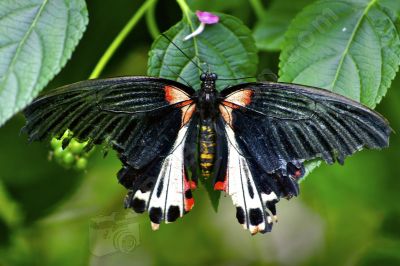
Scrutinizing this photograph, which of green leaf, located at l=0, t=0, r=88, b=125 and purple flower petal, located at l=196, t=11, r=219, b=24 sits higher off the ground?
purple flower petal, located at l=196, t=11, r=219, b=24

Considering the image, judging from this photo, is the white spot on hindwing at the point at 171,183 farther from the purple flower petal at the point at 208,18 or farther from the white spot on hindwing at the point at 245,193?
the purple flower petal at the point at 208,18

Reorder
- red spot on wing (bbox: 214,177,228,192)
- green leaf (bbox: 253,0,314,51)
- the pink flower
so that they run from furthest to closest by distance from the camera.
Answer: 1. green leaf (bbox: 253,0,314,51)
2. the pink flower
3. red spot on wing (bbox: 214,177,228,192)

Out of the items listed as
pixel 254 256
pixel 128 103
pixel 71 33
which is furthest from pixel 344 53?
pixel 254 256

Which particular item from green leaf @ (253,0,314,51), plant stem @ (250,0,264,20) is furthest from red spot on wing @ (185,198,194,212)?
plant stem @ (250,0,264,20)

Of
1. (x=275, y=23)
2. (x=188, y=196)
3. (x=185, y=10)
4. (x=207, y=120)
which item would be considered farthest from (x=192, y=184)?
(x=275, y=23)

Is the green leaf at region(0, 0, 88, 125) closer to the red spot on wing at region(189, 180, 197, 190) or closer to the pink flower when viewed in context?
the pink flower

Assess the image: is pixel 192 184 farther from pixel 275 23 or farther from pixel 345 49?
pixel 275 23

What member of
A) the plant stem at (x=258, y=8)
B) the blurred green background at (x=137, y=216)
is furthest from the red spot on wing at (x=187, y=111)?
the plant stem at (x=258, y=8)
